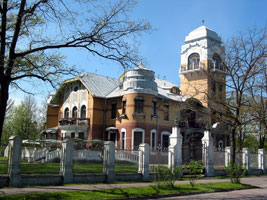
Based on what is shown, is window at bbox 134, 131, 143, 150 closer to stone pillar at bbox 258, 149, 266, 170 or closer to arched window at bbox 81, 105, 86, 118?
arched window at bbox 81, 105, 86, 118

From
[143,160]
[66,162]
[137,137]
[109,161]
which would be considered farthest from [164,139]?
[66,162]

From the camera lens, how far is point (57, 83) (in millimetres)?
12805

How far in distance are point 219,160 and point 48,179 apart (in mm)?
13834

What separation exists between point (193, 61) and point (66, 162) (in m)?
31.3

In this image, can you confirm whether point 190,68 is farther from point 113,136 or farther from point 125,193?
point 125,193

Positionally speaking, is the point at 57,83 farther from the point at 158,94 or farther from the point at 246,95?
the point at 158,94

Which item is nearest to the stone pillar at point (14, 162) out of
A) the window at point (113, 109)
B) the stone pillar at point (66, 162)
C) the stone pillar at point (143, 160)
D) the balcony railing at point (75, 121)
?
the stone pillar at point (66, 162)

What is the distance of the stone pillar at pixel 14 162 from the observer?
13055 mm

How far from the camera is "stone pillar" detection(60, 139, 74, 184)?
47.8 feet

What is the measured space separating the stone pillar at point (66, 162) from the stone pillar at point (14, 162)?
2061mm

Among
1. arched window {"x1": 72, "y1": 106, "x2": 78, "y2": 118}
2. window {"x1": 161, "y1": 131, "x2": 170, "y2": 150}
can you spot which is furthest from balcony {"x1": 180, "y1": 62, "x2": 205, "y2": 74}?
arched window {"x1": 72, "y1": 106, "x2": 78, "y2": 118}

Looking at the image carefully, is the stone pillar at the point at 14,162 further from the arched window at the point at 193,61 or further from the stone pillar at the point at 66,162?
the arched window at the point at 193,61

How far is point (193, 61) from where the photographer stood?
42688 mm

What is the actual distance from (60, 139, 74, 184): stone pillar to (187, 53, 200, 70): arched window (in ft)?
97.8
